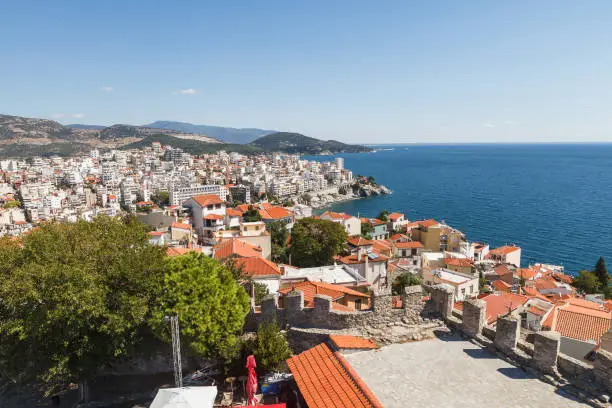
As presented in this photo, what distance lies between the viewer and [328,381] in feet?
27.4

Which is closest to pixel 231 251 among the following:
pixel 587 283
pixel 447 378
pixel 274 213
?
pixel 447 378

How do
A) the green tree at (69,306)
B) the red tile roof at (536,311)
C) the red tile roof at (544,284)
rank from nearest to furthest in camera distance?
the green tree at (69,306) → the red tile roof at (536,311) → the red tile roof at (544,284)

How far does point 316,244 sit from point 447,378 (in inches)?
1028

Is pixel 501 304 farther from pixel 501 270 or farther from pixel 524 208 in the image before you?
pixel 524 208

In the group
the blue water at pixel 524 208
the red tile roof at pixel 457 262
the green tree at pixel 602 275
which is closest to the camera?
the red tile roof at pixel 457 262

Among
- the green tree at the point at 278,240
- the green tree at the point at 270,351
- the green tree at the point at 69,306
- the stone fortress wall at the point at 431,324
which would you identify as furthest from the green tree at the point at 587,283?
the green tree at the point at 69,306

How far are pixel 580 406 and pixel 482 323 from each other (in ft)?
9.29

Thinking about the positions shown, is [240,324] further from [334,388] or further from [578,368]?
[578,368]

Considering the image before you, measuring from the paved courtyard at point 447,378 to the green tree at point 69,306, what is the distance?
6.32m

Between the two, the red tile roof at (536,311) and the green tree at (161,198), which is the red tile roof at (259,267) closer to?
the red tile roof at (536,311)

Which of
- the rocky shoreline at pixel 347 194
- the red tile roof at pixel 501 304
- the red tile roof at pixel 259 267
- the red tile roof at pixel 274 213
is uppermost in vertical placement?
the red tile roof at pixel 259 267

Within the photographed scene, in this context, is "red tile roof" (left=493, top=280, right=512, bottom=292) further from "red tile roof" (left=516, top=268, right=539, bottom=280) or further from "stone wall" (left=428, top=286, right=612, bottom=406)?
"stone wall" (left=428, top=286, right=612, bottom=406)

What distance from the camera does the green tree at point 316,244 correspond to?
34562 millimetres

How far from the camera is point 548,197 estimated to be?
10225 cm
